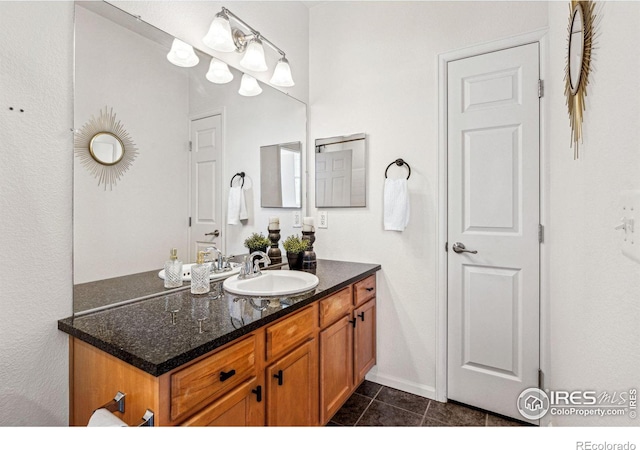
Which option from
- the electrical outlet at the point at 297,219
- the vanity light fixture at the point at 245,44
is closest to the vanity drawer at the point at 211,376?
the electrical outlet at the point at 297,219

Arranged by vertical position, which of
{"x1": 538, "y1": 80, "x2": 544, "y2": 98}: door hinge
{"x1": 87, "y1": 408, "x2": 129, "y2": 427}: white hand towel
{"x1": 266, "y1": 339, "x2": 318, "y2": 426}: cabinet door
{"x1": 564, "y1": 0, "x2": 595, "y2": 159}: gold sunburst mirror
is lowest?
Answer: {"x1": 266, "y1": 339, "x2": 318, "y2": 426}: cabinet door

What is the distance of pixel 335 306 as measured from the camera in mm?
1695

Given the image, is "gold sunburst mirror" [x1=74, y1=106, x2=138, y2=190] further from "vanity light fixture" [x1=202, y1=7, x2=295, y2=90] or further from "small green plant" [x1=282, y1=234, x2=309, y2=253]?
"small green plant" [x1=282, y1=234, x2=309, y2=253]

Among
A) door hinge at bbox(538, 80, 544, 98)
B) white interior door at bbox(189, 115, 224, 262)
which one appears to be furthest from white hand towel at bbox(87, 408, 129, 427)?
door hinge at bbox(538, 80, 544, 98)

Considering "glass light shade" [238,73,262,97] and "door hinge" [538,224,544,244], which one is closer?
"door hinge" [538,224,544,244]

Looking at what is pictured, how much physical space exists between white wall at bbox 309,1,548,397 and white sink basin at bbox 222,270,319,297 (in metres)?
0.61

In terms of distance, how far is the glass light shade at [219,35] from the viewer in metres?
1.61

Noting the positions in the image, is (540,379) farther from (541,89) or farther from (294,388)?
(541,89)

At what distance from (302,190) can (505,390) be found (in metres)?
1.78

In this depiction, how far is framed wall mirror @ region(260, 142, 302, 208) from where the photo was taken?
2090 mm

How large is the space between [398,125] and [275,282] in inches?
49.7

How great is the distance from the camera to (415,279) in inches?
81.8

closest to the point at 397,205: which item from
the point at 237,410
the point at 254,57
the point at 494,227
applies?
the point at 494,227

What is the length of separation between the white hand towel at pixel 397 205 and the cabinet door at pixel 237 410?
1252mm
